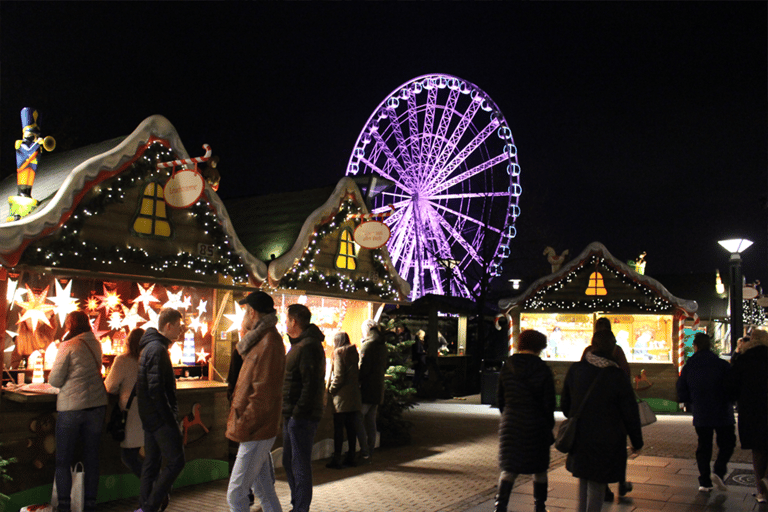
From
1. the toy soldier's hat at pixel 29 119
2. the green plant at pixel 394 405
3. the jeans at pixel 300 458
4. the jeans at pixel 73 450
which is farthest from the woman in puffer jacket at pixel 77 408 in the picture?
the green plant at pixel 394 405

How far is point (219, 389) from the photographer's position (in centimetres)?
867

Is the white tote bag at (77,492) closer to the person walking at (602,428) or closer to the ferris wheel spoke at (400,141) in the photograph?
the person walking at (602,428)

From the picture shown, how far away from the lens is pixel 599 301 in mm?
17938

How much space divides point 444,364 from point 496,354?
1089cm

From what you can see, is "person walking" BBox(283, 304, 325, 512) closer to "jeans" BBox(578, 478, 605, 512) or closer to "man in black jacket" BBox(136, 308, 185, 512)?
"man in black jacket" BBox(136, 308, 185, 512)

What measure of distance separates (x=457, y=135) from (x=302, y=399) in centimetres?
1858

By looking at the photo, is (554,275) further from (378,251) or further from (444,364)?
(378,251)

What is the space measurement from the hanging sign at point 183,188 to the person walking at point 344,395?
2.68 metres

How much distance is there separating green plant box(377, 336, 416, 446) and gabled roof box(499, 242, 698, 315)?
6.64m

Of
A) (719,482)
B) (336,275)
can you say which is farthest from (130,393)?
(719,482)

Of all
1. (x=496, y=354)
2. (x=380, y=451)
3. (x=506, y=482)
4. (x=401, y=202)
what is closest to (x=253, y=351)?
(x=506, y=482)

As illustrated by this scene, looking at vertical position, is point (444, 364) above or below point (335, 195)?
below

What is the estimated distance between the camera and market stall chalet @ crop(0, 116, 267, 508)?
6828 mm

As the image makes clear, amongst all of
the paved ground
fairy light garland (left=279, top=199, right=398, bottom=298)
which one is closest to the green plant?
the paved ground
